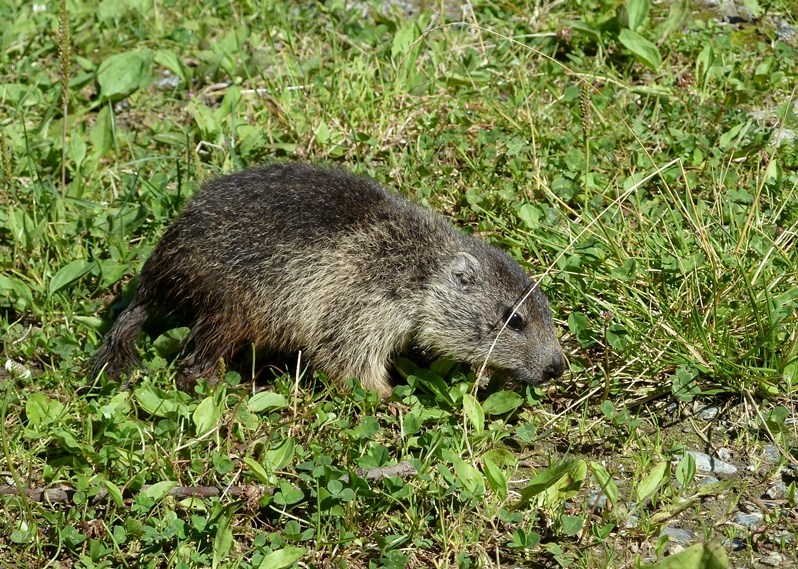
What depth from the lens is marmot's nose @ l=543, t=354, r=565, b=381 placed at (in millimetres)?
5469

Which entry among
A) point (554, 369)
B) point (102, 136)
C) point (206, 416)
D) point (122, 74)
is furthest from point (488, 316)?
point (122, 74)

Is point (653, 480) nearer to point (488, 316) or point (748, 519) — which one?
point (748, 519)

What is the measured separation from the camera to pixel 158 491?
4.65m

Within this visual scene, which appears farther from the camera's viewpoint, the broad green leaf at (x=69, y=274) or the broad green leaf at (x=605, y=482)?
the broad green leaf at (x=69, y=274)

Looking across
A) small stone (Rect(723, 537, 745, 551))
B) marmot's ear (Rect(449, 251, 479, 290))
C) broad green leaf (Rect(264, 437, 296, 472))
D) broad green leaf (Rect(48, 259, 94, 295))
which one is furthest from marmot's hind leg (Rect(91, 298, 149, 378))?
small stone (Rect(723, 537, 745, 551))

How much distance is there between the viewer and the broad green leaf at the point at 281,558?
429 cm

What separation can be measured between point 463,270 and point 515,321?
42 cm

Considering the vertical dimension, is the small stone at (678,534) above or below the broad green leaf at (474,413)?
below

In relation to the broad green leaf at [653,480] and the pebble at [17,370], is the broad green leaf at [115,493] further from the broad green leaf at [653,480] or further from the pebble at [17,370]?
the broad green leaf at [653,480]

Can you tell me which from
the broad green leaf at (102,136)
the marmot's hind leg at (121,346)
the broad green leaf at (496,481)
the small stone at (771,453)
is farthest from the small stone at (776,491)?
the broad green leaf at (102,136)

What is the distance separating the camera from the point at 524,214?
6.30 m

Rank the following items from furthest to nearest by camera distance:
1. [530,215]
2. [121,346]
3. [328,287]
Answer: [530,215]
[121,346]
[328,287]

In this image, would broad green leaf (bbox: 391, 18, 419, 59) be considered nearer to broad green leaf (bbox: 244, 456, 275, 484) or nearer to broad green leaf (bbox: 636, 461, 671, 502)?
broad green leaf (bbox: 244, 456, 275, 484)

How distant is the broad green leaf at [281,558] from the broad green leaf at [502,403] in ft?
4.58
